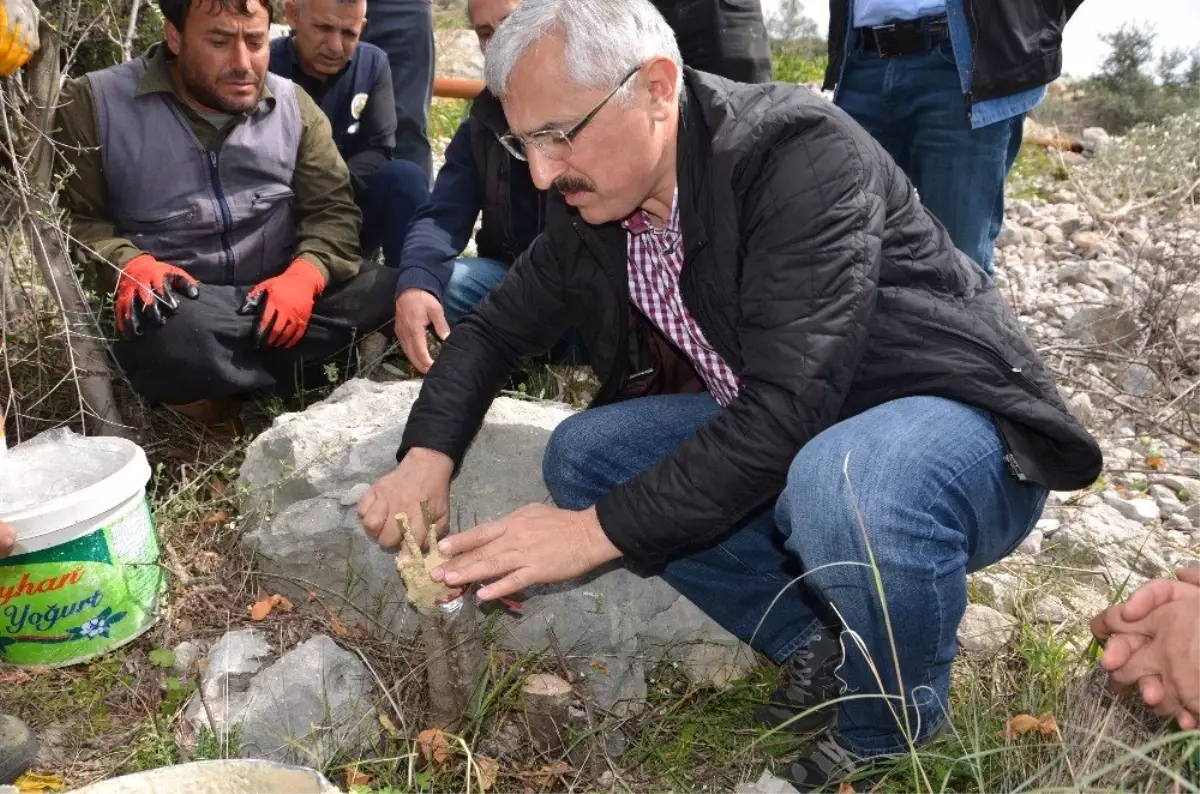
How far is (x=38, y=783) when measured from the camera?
7.27ft

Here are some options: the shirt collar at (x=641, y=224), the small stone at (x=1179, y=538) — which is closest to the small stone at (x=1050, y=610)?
the small stone at (x=1179, y=538)

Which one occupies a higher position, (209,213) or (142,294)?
(209,213)

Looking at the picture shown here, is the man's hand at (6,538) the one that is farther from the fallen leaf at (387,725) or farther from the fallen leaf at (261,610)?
the fallen leaf at (387,725)

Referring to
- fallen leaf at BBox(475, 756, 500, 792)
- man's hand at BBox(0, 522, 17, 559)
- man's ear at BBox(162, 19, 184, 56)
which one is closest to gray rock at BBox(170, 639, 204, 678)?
man's hand at BBox(0, 522, 17, 559)

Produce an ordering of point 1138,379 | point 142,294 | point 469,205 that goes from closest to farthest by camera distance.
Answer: point 142,294
point 469,205
point 1138,379

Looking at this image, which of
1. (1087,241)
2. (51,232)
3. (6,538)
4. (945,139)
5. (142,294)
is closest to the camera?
(6,538)

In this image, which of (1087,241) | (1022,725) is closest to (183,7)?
(1022,725)

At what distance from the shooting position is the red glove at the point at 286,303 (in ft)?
11.0

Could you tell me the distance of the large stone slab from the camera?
257 cm

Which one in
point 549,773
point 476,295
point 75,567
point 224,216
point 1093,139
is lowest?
point 1093,139

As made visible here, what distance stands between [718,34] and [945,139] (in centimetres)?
85

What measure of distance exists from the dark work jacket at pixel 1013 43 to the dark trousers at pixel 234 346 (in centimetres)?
206

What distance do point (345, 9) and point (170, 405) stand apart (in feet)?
5.44

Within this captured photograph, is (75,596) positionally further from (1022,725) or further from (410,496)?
(1022,725)
